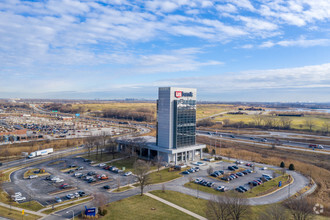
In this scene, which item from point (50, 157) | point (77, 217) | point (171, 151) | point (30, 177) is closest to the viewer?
point (77, 217)

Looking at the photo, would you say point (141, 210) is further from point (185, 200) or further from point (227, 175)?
point (227, 175)

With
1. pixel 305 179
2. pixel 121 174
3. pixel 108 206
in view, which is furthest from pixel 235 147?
pixel 108 206

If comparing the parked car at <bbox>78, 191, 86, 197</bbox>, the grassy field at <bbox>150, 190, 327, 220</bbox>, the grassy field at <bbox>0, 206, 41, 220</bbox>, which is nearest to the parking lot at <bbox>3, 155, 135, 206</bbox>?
the parked car at <bbox>78, 191, 86, 197</bbox>

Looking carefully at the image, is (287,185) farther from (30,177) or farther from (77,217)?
(30,177)

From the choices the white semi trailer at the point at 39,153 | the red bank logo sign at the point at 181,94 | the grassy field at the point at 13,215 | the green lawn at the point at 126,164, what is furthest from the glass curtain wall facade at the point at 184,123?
the white semi trailer at the point at 39,153

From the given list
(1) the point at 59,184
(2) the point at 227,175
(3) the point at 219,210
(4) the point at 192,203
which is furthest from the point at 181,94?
(3) the point at 219,210

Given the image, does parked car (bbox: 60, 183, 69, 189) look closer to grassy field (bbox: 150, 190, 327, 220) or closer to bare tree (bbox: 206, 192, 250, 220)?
grassy field (bbox: 150, 190, 327, 220)

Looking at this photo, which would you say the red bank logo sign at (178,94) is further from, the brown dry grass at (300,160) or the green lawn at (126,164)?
the brown dry grass at (300,160)
